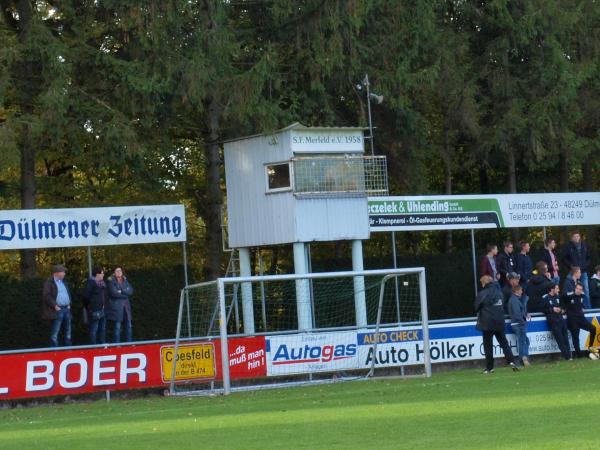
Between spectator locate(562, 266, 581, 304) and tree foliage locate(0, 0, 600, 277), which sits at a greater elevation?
tree foliage locate(0, 0, 600, 277)

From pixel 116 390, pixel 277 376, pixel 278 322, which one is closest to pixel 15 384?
pixel 116 390

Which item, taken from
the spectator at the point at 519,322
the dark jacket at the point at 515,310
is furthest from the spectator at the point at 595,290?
the dark jacket at the point at 515,310

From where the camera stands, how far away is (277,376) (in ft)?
84.2

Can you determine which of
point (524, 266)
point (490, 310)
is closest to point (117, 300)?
point (490, 310)

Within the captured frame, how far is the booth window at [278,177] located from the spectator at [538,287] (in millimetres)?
5953

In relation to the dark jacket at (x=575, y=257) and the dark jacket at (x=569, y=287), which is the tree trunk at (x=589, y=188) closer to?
the dark jacket at (x=575, y=257)

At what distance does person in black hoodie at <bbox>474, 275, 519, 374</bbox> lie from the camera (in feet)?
86.1

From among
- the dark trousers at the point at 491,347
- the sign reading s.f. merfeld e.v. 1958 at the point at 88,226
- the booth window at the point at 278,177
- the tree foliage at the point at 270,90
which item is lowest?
the dark trousers at the point at 491,347

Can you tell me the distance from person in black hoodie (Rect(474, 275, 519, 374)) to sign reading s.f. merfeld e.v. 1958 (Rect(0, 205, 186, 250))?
Result: 6.85 m

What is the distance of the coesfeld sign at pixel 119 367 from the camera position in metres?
23.5

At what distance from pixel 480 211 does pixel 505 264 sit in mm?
1539

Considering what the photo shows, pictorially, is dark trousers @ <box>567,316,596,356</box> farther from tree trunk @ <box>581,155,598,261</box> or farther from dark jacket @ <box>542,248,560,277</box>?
tree trunk @ <box>581,155,598,261</box>

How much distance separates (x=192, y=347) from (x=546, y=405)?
9.15 meters

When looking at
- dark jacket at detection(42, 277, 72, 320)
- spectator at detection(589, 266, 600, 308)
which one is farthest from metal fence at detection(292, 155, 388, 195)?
dark jacket at detection(42, 277, 72, 320)
